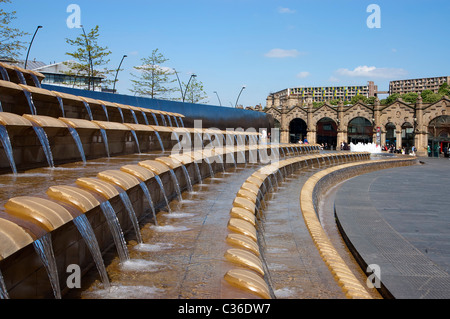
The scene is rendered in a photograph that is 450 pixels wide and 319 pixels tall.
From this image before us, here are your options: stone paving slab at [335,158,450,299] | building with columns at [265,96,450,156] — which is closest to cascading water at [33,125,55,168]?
stone paving slab at [335,158,450,299]

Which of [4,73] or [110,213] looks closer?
[110,213]

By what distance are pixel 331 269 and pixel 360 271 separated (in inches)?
82.5

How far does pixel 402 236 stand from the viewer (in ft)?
27.5

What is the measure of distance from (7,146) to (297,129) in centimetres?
7994

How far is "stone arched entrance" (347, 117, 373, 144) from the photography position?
249ft

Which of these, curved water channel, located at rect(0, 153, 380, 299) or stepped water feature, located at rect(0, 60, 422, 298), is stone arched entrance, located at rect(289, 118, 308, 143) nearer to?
stepped water feature, located at rect(0, 60, 422, 298)

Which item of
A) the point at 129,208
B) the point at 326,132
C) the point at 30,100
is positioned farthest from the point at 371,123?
the point at 129,208

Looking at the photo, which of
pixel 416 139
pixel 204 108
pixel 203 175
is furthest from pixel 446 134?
pixel 203 175

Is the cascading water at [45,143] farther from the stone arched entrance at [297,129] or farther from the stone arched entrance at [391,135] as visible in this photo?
the stone arched entrance at [391,135]

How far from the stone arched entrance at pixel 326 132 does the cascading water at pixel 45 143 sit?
78.7 meters

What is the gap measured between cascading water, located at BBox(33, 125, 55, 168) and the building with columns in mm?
58108

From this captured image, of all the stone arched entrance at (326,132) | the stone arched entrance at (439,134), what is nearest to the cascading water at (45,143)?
the stone arched entrance at (439,134)

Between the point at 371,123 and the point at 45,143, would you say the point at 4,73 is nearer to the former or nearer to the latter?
the point at 45,143

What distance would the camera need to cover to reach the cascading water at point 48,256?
10.3ft
